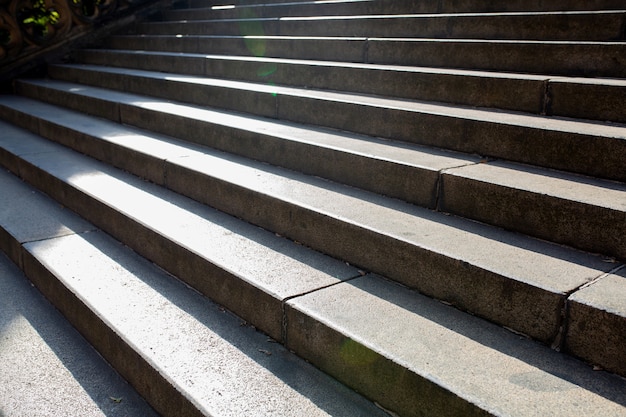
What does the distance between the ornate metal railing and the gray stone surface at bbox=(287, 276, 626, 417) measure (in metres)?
7.52

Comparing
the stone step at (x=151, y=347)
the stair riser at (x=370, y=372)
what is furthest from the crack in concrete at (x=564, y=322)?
the stone step at (x=151, y=347)

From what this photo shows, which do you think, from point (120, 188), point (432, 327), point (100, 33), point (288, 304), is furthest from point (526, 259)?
point (100, 33)

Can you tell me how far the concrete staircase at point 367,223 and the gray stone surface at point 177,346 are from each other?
0.01 meters

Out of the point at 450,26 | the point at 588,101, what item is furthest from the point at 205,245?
the point at 450,26

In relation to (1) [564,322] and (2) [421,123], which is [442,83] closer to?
(2) [421,123]

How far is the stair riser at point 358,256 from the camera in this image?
2.36 meters

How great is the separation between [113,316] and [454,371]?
178cm

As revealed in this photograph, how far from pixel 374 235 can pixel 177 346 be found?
42.2 inches

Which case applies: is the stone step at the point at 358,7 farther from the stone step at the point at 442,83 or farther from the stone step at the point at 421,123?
the stone step at the point at 421,123

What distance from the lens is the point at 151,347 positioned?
2.75m

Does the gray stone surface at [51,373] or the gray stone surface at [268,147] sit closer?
the gray stone surface at [51,373]

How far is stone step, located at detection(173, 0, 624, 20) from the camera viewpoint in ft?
15.6

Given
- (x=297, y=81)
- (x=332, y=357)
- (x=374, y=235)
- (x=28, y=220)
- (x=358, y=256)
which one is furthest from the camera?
(x=297, y=81)

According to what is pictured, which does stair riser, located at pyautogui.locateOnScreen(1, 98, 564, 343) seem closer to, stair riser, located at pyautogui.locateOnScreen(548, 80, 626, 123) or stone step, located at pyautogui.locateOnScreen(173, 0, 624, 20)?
stair riser, located at pyautogui.locateOnScreen(548, 80, 626, 123)
